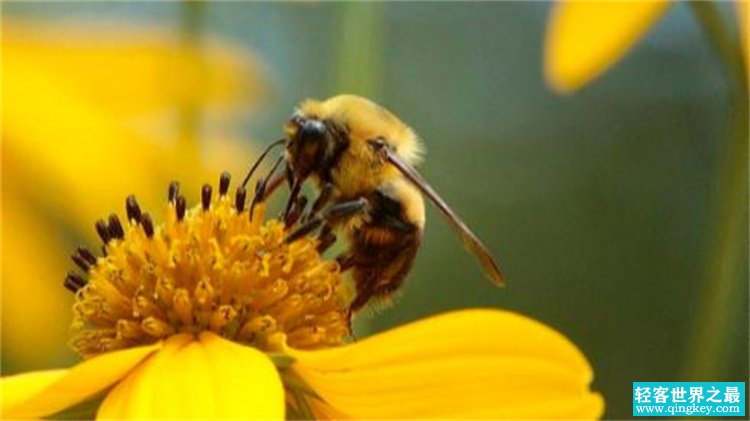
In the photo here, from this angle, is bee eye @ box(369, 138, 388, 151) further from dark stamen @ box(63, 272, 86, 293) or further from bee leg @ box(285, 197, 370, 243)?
dark stamen @ box(63, 272, 86, 293)

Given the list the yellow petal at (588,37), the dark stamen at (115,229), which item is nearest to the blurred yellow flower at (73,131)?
the dark stamen at (115,229)

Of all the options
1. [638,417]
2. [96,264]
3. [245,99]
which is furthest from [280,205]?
[638,417]

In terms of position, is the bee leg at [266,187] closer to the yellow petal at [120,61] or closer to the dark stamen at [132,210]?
the dark stamen at [132,210]

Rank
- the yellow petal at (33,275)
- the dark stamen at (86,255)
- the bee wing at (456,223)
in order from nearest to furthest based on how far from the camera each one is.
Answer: the bee wing at (456,223) → the dark stamen at (86,255) → the yellow petal at (33,275)

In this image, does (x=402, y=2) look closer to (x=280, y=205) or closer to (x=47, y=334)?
(x=280, y=205)

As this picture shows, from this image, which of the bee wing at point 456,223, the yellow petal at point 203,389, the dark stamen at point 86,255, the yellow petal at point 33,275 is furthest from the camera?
the yellow petal at point 33,275

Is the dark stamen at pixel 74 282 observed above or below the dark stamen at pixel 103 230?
below

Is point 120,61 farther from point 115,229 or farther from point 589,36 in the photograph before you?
point 589,36

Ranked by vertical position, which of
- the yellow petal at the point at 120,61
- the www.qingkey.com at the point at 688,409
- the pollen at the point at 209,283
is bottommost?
the www.qingkey.com at the point at 688,409
